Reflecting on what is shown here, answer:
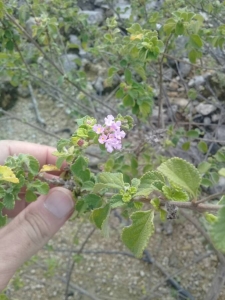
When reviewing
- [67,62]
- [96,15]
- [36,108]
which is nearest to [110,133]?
[67,62]

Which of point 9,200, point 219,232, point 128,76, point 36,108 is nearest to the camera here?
point 219,232

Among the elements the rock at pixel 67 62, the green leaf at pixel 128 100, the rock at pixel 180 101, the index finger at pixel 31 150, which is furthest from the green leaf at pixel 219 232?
the rock at pixel 180 101

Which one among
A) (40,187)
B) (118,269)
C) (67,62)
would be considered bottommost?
(118,269)

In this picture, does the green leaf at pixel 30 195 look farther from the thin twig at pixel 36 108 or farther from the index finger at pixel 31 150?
the thin twig at pixel 36 108

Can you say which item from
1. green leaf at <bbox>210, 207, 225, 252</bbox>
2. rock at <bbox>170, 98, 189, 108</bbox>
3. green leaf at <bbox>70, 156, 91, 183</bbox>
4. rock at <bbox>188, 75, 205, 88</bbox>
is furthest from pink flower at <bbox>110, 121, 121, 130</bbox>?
rock at <bbox>170, 98, 189, 108</bbox>

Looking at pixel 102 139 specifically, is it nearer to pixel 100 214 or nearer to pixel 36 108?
pixel 100 214

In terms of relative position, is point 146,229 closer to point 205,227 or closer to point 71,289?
point 205,227

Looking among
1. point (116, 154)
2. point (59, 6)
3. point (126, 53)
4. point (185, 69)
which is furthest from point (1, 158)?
point (185, 69)
